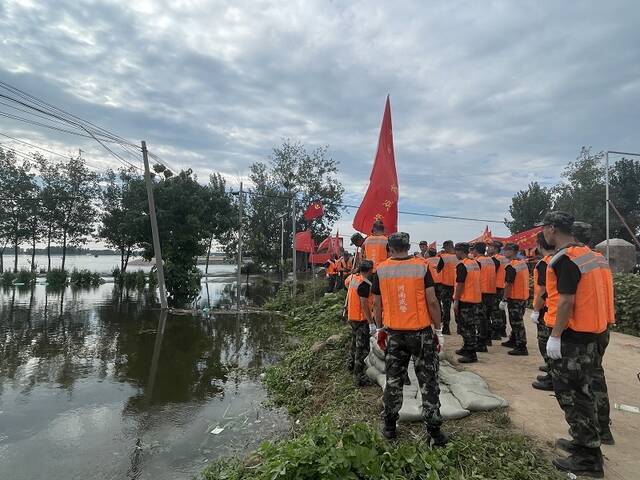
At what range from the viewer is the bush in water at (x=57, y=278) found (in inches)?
969

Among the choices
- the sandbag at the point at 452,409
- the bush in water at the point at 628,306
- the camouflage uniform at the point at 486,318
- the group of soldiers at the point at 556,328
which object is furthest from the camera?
the bush in water at the point at 628,306

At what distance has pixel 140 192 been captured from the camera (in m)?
21.0

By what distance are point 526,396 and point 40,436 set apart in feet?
19.2

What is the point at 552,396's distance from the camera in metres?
4.94

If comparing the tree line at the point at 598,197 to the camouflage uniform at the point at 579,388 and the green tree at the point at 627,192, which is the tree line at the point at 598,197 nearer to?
the green tree at the point at 627,192

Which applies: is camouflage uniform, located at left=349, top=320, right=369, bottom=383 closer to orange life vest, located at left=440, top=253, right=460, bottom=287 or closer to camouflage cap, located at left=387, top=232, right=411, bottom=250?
camouflage cap, located at left=387, top=232, right=411, bottom=250

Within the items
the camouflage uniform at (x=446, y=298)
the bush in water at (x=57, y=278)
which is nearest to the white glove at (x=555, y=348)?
the camouflage uniform at (x=446, y=298)

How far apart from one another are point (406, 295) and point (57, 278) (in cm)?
2689

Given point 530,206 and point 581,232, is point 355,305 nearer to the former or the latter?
point 581,232

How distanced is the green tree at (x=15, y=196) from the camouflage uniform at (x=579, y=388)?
31.8 metres

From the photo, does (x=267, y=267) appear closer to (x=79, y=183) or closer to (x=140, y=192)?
(x=79, y=183)

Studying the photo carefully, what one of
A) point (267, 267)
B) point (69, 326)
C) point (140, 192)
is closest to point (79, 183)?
point (140, 192)

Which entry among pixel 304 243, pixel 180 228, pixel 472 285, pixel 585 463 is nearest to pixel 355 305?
pixel 472 285

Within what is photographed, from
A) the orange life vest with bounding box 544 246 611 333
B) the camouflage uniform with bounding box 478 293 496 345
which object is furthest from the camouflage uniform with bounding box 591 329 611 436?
the camouflage uniform with bounding box 478 293 496 345
